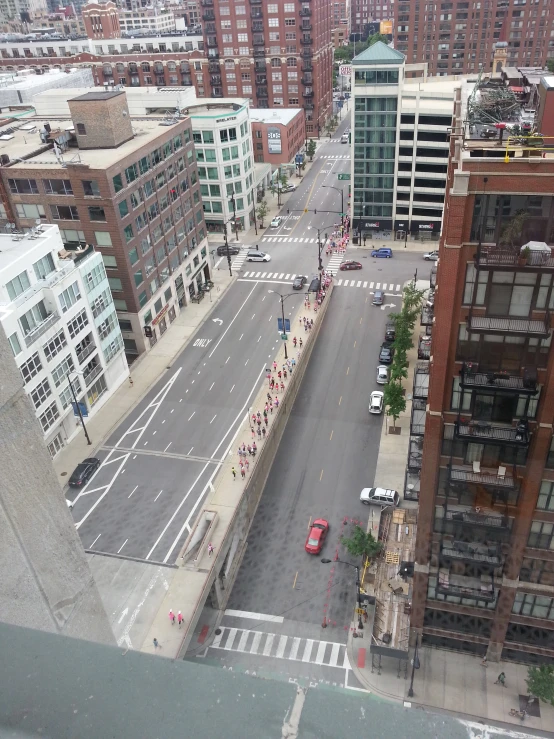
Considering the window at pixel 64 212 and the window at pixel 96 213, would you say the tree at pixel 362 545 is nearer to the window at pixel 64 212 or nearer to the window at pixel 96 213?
the window at pixel 96 213

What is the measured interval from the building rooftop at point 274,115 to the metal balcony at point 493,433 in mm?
109153

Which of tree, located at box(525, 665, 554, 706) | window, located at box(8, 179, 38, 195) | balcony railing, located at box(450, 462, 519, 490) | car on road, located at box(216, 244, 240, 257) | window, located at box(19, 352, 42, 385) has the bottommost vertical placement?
car on road, located at box(216, 244, 240, 257)

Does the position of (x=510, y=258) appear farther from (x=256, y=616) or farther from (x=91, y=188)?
(x=91, y=188)

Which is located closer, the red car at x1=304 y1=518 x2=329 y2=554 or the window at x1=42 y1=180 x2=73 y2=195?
the red car at x1=304 y1=518 x2=329 y2=554

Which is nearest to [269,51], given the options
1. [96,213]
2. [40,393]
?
[96,213]

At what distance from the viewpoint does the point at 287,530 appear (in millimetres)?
45156

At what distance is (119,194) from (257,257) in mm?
33401

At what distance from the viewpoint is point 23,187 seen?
61.7m

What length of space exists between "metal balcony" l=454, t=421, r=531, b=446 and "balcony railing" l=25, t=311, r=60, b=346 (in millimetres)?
36061

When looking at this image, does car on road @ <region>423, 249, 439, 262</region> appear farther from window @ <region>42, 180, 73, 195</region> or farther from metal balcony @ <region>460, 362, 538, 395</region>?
metal balcony @ <region>460, 362, 538, 395</region>

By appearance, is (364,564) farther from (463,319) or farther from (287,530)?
(463,319)

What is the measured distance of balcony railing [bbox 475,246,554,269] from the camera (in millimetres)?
20875

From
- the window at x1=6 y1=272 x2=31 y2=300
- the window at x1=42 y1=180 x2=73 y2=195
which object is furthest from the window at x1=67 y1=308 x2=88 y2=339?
the window at x1=42 y1=180 x2=73 y2=195

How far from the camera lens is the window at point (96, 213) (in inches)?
2361
